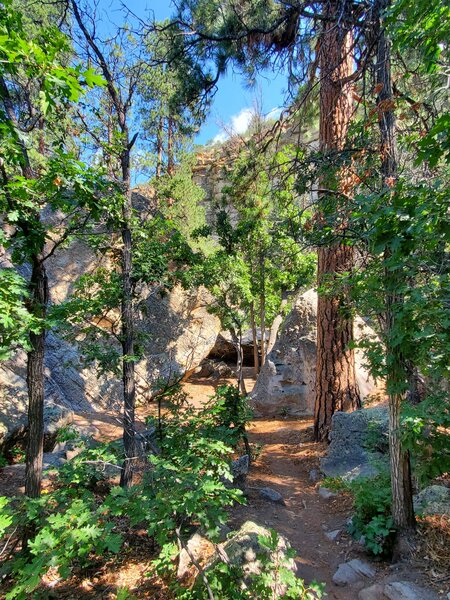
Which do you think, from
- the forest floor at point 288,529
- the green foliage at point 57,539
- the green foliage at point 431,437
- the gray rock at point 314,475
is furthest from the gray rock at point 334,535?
the green foliage at point 57,539

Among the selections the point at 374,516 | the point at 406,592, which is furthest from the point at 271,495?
the point at 406,592

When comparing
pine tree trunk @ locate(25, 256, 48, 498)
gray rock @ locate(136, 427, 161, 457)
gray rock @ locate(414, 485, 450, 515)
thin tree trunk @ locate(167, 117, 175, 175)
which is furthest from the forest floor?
thin tree trunk @ locate(167, 117, 175, 175)

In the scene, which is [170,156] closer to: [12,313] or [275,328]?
[275,328]

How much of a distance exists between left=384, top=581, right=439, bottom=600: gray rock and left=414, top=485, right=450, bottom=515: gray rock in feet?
2.08

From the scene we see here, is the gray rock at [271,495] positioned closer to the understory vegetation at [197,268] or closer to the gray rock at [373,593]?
the understory vegetation at [197,268]

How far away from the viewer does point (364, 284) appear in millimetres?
2736

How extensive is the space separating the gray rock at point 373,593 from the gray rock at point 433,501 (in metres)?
0.69

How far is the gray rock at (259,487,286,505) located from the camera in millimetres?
4219

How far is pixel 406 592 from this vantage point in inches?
90.7

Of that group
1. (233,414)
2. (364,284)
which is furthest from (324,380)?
(364,284)

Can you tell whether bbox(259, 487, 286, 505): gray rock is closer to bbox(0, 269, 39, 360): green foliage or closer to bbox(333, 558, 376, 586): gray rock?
bbox(333, 558, 376, 586): gray rock

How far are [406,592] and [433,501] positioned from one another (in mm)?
942

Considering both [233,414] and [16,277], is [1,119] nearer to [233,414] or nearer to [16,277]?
[16,277]

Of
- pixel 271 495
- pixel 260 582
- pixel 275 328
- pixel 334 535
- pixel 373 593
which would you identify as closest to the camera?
pixel 260 582
